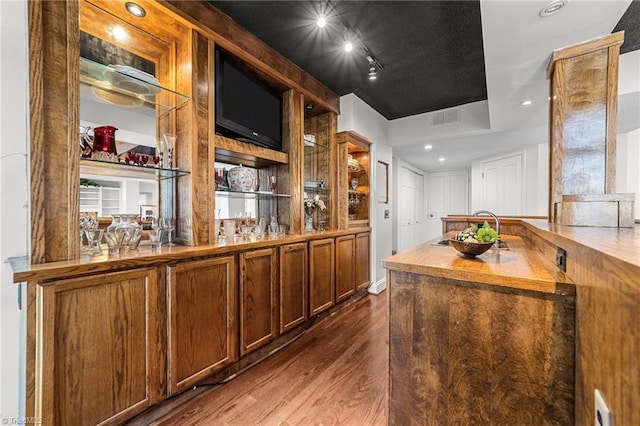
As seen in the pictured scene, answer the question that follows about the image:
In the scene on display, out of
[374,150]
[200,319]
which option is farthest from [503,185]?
[200,319]

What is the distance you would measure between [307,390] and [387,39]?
276 cm

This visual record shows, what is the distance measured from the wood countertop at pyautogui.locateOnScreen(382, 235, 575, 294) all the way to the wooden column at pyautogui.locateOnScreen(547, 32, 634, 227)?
0.80m

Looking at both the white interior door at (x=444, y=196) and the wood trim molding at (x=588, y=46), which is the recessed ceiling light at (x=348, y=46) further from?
the white interior door at (x=444, y=196)

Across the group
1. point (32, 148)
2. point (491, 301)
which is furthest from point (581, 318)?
point (32, 148)

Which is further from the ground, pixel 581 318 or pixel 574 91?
pixel 574 91

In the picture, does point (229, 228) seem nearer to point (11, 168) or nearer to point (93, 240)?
point (93, 240)

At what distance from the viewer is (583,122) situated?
1.88 m

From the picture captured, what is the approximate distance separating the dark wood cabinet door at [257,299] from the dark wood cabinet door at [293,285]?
0.10 meters

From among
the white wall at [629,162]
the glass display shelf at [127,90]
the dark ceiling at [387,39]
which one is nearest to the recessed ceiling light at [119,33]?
A: the glass display shelf at [127,90]

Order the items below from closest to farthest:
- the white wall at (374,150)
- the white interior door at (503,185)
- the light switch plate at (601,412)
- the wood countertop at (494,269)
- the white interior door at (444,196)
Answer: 1. the light switch plate at (601,412)
2. the wood countertop at (494,269)
3. the white wall at (374,150)
4. the white interior door at (503,185)
5. the white interior door at (444,196)

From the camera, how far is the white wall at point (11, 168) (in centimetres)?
120

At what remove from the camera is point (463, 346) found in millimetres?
1112

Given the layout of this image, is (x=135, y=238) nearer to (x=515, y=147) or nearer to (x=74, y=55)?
(x=74, y=55)

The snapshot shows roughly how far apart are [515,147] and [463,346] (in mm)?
4955
